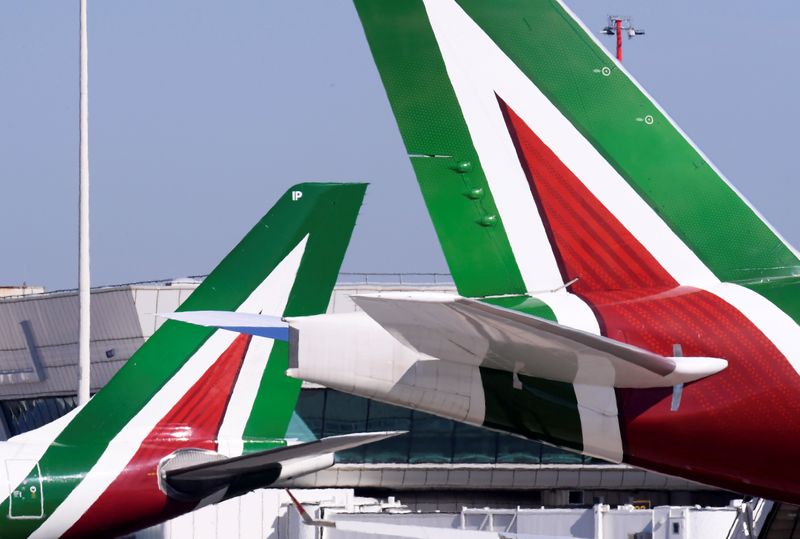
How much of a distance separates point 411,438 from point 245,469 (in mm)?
31417

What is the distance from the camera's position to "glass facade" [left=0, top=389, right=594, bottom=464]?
55094 mm

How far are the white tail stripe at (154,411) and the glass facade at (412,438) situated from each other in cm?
2887

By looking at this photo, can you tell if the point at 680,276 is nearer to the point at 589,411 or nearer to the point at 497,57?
the point at 589,411

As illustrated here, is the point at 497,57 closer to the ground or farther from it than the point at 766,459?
farther from it

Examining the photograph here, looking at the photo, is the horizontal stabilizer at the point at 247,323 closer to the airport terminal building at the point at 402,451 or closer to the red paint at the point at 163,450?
the red paint at the point at 163,450

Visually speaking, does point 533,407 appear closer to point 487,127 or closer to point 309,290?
point 487,127

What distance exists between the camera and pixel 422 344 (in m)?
11.9

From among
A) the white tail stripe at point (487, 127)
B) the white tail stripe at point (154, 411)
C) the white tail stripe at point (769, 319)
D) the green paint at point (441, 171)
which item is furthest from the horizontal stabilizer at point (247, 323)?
the white tail stripe at point (154, 411)

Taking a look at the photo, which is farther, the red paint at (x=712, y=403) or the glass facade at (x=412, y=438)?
the glass facade at (x=412, y=438)

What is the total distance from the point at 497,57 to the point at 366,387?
3.44m

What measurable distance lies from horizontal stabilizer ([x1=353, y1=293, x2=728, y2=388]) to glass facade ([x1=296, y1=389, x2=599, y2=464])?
42304 mm

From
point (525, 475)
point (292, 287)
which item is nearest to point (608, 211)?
→ point (292, 287)

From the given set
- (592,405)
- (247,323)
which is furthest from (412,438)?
(592,405)

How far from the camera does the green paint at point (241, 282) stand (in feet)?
84.3
